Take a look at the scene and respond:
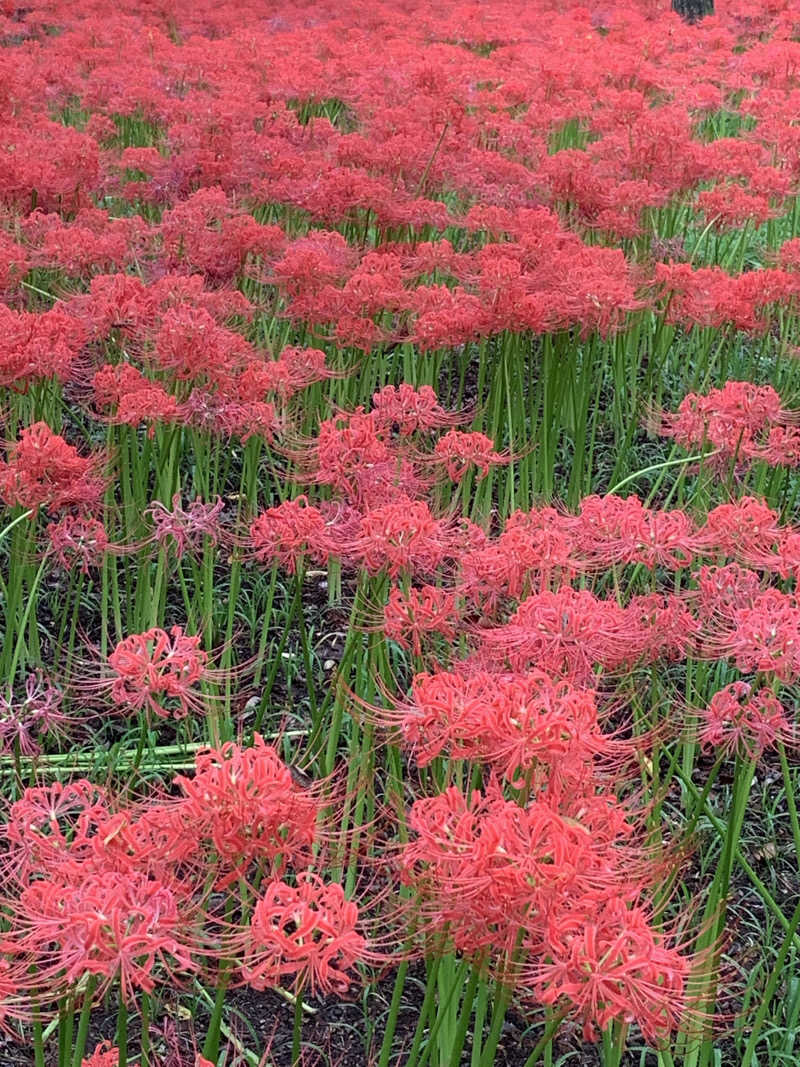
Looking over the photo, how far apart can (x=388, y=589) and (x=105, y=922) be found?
A: 1598mm

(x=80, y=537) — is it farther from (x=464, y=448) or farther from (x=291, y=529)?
(x=464, y=448)

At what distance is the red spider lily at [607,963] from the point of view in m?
1.51

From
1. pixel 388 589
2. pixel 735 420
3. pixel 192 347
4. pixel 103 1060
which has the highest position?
pixel 192 347

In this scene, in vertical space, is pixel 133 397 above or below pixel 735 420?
above

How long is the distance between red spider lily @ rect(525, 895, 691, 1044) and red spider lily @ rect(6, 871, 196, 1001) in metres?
0.45

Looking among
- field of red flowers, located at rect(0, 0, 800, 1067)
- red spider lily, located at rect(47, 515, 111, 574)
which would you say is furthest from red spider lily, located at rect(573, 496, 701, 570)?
red spider lily, located at rect(47, 515, 111, 574)

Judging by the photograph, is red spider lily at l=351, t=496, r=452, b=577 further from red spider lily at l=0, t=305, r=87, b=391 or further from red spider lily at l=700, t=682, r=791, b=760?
red spider lily at l=0, t=305, r=87, b=391

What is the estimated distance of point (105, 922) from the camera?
4.90 ft

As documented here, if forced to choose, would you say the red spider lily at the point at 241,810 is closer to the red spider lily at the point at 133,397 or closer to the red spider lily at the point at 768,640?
the red spider lily at the point at 768,640

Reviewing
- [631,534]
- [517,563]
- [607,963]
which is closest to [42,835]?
[607,963]

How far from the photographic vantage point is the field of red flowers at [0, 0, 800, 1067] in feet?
5.47

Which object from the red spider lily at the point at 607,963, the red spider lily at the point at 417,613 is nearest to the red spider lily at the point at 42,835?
the red spider lily at the point at 607,963

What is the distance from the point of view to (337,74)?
24.7ft

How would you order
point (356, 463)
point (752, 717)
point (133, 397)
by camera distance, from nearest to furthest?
point (752, 717)
point (356, 463)
point (133, 397)
